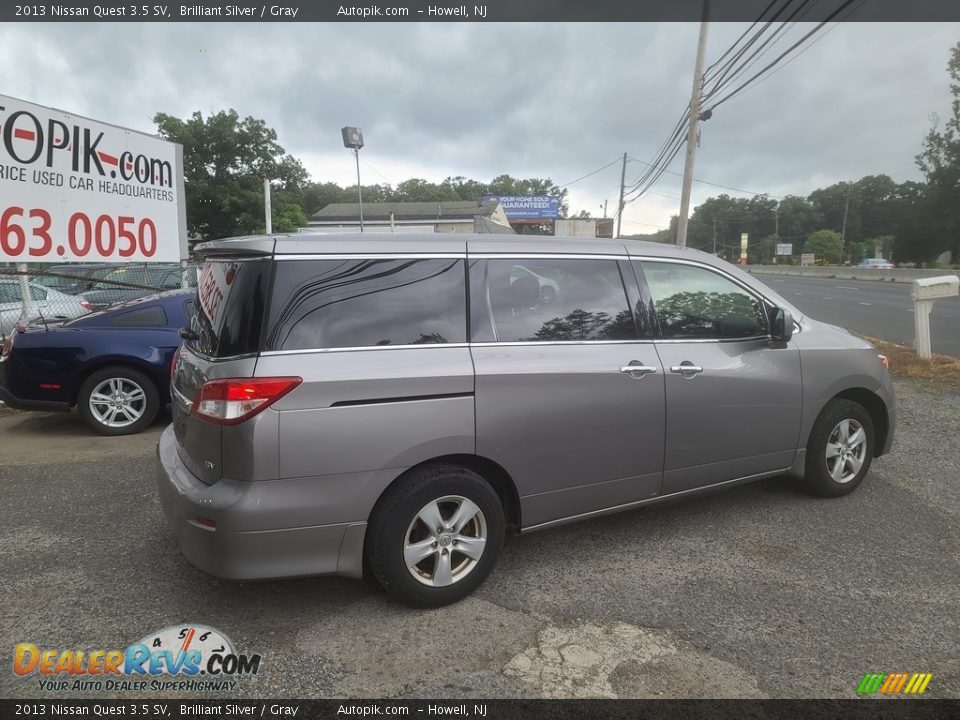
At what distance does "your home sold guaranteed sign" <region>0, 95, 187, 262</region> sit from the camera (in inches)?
295

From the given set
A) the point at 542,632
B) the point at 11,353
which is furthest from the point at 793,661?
the point at 11,353

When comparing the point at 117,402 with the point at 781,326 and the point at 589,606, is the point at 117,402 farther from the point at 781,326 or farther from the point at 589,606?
the point at 781,326

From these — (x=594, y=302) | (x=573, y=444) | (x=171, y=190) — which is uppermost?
(x=171, y=190)

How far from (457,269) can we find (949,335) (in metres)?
14.0

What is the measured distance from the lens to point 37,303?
10.7 metres

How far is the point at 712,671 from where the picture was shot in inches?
98.3

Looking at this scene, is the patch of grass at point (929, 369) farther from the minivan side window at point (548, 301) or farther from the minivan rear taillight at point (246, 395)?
the minivan rear taillight at point (246, 395)

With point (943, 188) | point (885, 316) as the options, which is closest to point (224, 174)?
point (885, 316)

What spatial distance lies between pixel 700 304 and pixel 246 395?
8.68ft

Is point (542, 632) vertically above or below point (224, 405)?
below

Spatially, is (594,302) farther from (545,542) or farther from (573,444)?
(545,542)

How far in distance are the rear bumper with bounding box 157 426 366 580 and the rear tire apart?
3.72 metres

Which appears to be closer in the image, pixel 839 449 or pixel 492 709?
pixel 492 709

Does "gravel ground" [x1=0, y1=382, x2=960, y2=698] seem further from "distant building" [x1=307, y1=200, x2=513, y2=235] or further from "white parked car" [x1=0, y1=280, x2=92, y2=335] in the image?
"distant building" [x1=307, y1=200, x2=513, y2=235]
